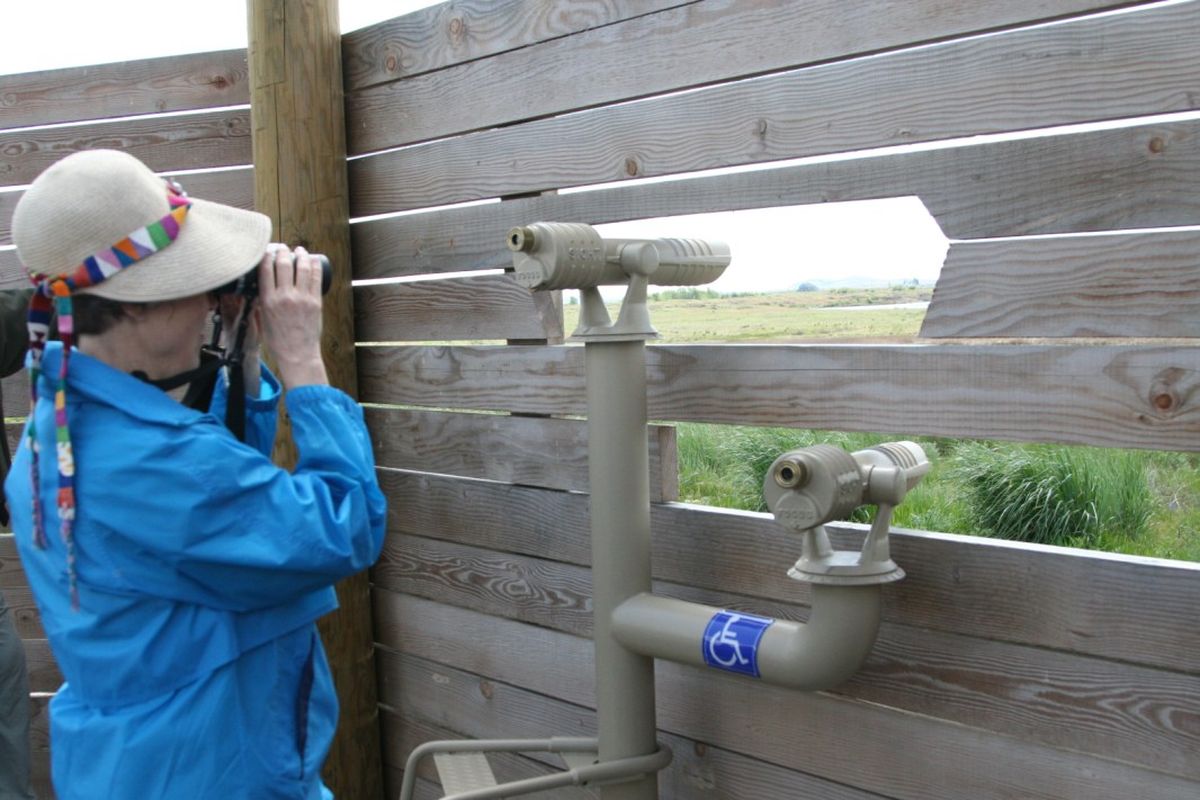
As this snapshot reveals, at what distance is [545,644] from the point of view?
2.67 m

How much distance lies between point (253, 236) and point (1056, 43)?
119 cm

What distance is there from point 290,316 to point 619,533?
0.70 meters

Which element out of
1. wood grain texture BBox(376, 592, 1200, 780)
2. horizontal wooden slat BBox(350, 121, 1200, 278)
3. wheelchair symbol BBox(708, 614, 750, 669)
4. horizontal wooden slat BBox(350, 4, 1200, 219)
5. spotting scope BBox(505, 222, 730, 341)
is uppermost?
horizontal wooden slat BBox(350, 4, 1200, 219)

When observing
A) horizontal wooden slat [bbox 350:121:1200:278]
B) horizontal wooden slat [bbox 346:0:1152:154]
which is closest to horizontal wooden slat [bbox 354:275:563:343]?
horizontal wooden slat [bbox 350:121:1200:278]

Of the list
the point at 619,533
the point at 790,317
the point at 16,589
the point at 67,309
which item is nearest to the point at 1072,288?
the point at 790,317

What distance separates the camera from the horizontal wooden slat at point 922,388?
1.66 metres

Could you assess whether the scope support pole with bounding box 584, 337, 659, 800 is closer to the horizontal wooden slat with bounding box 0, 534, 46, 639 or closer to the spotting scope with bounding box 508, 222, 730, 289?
the spotting scope with bounding box 508, 222, 730, 289

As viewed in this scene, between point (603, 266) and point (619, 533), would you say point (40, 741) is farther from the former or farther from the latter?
point (603, 266)

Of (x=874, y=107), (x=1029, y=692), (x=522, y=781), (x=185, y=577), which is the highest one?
(x=874, y=107)

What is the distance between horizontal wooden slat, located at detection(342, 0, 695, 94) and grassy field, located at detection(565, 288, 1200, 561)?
59 centimetres

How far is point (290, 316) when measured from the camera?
5.66 feet

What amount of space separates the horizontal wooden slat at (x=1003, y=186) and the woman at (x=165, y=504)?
2.57ft

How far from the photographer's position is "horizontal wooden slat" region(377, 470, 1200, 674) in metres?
1.68

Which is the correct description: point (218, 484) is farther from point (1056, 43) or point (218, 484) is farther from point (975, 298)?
point (1056, 43)
